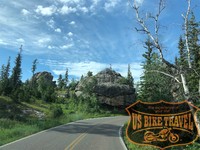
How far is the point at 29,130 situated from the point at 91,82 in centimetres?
4559

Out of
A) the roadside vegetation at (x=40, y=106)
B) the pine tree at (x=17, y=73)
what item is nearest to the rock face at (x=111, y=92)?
the roadside vegetation at (x=40, y=106)

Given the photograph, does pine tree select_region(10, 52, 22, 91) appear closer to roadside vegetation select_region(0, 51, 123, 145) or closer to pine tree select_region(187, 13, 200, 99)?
roadside vegetation select_region(0, 51, 123, 145)

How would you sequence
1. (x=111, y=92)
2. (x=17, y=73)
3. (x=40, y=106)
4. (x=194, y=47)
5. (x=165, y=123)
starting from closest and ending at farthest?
1. (x=165, y=123)
2. (x=194, y=47)
3. (x=40, y=106)
4. (x=111, y=92)
5. (x=17, y=73)

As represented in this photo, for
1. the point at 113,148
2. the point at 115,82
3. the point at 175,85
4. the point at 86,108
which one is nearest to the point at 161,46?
the point at 175,85

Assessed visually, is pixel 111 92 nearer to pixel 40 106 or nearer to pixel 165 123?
pixel 40 106

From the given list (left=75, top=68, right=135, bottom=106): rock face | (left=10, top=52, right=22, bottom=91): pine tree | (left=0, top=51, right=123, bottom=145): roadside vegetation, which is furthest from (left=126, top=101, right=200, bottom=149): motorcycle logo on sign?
(left=10, top=52, right=22, bottom=91): pine tree

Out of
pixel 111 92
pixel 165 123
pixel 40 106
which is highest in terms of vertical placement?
pixel 111 92

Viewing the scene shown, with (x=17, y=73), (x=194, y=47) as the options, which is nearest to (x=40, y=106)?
→ (x=17, y=73)

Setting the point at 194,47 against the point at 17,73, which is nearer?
the point at 194,47

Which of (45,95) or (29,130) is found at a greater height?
(45,95)

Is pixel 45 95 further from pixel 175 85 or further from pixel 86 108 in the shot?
pixel 175 85

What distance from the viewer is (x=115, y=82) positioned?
74625mm

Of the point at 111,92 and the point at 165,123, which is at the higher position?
the point at 111,92

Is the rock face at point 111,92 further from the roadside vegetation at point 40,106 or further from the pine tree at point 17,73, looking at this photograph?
the pine tree at point 17,73
